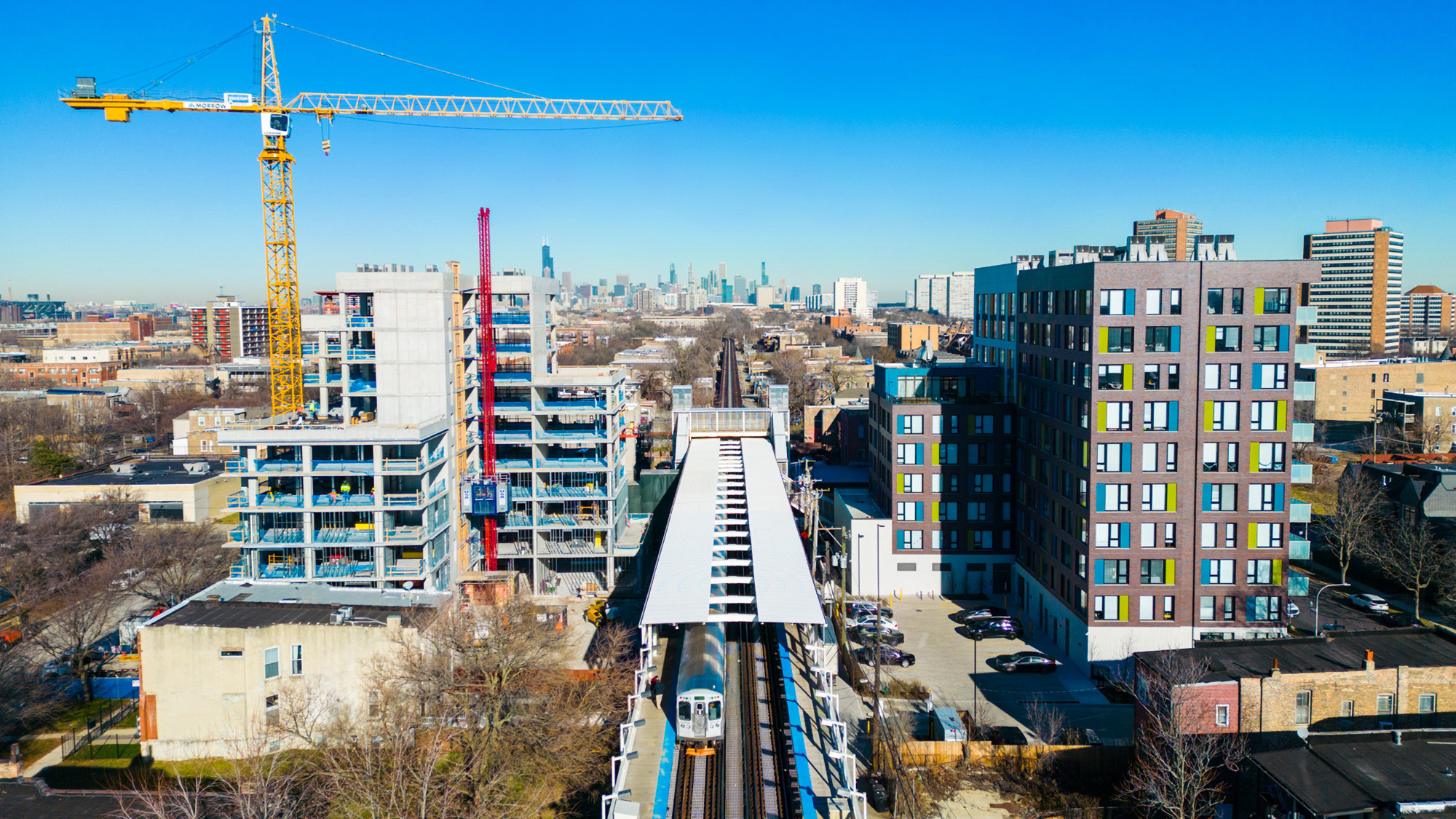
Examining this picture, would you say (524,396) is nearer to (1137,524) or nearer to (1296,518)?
(1137,524)

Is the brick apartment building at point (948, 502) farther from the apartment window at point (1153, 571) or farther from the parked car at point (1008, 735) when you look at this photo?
the parked car at point (1008, 735)

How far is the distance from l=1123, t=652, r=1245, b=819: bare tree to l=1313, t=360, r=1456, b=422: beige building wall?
266ft

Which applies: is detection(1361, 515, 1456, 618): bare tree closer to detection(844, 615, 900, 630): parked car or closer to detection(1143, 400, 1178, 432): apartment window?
detection(1143, 400, 1178, 432): apartment window

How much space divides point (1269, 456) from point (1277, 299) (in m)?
6.86

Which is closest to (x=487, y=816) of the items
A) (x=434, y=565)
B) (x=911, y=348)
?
(x=434, y=565)

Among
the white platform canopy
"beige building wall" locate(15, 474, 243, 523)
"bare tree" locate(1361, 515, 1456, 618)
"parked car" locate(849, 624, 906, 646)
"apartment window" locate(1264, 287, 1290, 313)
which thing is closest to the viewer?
the white platform canopy

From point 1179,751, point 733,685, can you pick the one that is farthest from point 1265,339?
point 733,685

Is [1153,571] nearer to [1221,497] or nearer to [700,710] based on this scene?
[1221,497]

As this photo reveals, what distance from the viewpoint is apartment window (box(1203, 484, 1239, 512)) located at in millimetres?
39781

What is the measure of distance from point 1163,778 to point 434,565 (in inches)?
1347

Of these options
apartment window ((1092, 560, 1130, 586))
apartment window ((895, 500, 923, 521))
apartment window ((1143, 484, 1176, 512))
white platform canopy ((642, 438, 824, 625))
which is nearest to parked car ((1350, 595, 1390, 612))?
apartment window ((1143, 484, 1176, 512))

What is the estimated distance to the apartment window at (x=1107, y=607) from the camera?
132ft

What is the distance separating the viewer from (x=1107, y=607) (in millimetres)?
40188

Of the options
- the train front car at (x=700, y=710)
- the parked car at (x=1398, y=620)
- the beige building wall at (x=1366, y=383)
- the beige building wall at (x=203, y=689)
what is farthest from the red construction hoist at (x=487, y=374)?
the beige building wall at (x=1366, y=383)
